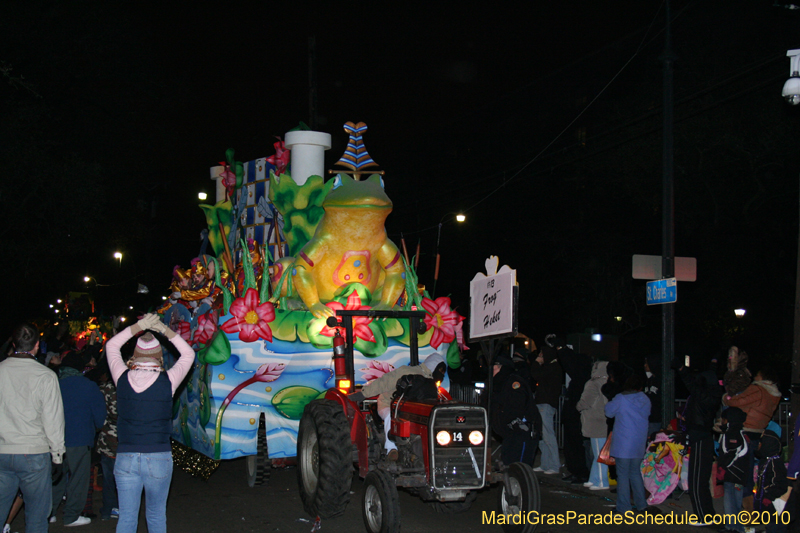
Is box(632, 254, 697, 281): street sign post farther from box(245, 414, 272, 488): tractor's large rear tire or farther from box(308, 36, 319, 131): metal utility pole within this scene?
box(308, 36, 319, 131): metal utility pole

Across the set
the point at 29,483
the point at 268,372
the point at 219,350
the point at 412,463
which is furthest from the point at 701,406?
the point at 29,483

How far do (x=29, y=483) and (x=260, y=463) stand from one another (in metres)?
3.59

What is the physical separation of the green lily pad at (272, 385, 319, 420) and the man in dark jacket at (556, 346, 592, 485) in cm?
347

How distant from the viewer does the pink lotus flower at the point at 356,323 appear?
838cm

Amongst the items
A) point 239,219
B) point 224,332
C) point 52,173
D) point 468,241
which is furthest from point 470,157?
point 224,332

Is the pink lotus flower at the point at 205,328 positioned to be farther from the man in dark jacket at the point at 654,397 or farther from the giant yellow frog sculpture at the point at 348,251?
the man in dark jacket at the point at 654,397

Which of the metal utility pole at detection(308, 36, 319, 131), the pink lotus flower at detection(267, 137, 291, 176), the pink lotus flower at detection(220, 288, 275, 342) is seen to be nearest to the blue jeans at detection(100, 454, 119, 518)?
the pink lotus flower at detection(220, 288, 275, 342)

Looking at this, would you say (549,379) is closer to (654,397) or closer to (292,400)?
(654,397)

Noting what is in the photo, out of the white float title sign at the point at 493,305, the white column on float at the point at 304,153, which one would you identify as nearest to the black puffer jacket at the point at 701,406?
the white float title sign at the point at 493,305

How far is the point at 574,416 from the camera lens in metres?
9.49

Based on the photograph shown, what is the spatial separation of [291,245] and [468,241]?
21.6 metres

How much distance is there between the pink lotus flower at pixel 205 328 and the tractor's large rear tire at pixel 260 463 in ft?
3.62

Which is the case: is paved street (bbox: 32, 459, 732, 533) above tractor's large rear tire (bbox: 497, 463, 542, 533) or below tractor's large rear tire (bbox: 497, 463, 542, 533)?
below

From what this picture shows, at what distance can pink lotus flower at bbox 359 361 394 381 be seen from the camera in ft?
28.0
